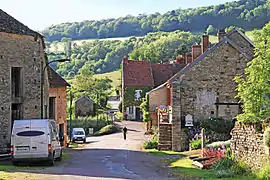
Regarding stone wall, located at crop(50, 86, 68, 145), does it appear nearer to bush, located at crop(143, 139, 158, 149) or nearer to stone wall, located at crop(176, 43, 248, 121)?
bush, located at crop(143, 139, 158, 149)

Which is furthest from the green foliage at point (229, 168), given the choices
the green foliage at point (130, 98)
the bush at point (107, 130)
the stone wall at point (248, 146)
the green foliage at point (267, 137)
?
the green foliage at point (130, 98)

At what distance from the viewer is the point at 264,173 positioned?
16.5 meters

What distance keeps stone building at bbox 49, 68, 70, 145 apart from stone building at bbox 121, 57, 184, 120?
101 ft

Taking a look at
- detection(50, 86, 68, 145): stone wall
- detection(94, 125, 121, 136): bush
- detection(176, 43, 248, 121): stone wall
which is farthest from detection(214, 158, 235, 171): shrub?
detection(94, 125, 121, 136): bush

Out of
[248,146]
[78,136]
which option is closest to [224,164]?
[248,146]

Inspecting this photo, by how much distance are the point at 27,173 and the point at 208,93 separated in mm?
19865

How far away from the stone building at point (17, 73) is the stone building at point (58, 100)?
8285 millimetres

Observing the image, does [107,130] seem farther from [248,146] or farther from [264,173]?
[264,173]

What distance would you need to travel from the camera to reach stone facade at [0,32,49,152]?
29422 mm

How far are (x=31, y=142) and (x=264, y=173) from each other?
36.1 feet

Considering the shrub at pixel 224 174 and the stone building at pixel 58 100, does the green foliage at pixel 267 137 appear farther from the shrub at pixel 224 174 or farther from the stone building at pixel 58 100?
the stone building at pixel 58 100

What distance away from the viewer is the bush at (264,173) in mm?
16217

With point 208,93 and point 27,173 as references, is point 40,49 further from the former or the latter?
point 27,173

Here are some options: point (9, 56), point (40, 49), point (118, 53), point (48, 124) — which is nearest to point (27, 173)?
point (48, 124)
